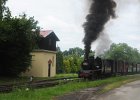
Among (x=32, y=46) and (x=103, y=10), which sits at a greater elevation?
(x=103, y=10)

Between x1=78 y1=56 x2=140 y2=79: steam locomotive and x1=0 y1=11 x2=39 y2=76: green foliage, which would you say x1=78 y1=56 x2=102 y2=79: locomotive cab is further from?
x1=0 y1=11 x2=39 y2=76: green foliage

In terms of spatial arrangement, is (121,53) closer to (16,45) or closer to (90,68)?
(16,45)

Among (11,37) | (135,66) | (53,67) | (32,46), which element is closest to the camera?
(11,37)

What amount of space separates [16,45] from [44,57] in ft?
35.2

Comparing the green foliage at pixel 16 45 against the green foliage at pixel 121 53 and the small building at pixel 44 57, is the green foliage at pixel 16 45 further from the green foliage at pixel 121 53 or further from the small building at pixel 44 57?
the green foliage at pixel 121 53

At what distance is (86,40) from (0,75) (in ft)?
33.0

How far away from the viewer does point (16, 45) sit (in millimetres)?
39688

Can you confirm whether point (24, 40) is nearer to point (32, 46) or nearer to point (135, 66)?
point (32, 46)

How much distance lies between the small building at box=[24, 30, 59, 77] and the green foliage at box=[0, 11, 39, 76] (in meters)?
7.20

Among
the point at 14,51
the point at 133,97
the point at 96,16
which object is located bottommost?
the point at 133,97

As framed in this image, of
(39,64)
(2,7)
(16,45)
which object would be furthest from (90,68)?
(39,64)

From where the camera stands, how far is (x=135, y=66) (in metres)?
60.1

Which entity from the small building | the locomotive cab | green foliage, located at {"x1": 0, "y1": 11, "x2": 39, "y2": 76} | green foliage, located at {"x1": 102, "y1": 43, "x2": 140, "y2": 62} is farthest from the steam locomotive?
green foliage, located at {"x1": 102, "y1": 43, "x2": 140, "y2": 62}

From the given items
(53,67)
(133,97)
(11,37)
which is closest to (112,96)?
(133,97)
